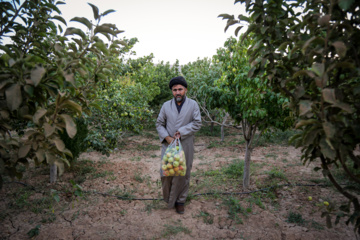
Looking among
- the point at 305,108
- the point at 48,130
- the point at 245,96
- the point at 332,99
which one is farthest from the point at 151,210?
the point at 332,99

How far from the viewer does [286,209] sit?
3426 millimetres

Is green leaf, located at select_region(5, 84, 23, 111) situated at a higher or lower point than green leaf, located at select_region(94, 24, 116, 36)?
lower

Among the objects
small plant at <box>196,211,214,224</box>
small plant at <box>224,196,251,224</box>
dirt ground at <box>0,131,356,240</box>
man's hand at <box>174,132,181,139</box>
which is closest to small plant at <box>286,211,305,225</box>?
dirt ground at <box>0,131,356,240</box>

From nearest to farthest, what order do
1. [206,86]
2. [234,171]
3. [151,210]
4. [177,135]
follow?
1. [177,135]
2. [151,210]
3. [206,86]
4. [234,171]

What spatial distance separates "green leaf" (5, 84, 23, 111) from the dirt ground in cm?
94

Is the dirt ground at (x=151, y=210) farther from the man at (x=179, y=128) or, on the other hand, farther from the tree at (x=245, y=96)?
the tree at (x=245, y=96)

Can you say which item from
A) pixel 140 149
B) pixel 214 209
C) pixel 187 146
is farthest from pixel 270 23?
pixel 140 149

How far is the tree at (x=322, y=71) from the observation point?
1.21 meters

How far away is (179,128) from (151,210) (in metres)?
1.39

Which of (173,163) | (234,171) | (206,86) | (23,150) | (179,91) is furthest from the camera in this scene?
(234,171)

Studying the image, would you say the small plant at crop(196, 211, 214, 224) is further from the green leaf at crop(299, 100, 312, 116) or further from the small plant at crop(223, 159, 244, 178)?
the green leaf at crop(299, 100, 312, 116)

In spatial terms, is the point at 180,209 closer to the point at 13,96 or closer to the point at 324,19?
the point at 13,96

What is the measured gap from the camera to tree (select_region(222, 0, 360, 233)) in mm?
1205

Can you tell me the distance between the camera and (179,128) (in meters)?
3.26
